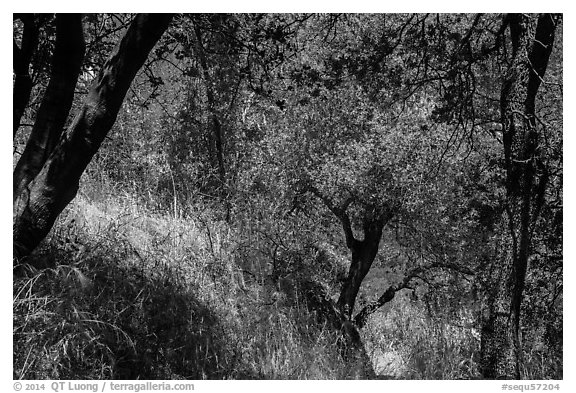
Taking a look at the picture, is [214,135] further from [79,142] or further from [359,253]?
[79,142]

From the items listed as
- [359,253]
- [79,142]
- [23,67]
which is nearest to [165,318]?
[79,142]

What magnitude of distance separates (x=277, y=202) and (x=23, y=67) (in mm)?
6992

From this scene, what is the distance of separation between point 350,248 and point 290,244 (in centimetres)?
195

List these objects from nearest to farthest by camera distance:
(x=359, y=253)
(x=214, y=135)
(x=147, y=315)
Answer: (x=147, y=315) → (x=214, y=135) → (x=359, y=253)

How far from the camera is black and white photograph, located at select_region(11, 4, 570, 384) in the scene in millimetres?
5059

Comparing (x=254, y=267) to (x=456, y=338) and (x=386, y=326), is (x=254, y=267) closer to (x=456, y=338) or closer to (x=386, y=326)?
(x=456, y=338)

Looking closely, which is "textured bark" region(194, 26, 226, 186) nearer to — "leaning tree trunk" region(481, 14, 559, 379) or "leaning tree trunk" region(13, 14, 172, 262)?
"leaning tree trunk" region(481, 14, 559, 379)

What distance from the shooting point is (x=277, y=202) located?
12242 mm

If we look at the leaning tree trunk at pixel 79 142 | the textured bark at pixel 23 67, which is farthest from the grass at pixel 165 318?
the textured bark at pixel 23 67

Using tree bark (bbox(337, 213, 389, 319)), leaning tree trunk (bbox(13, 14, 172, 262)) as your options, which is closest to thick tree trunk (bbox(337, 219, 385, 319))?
tree bark (bbox(337, 213, 389, 319))

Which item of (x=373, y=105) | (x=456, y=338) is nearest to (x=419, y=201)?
(x=373, y=105)

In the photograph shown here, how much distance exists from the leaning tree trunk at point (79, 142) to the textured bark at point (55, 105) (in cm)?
20

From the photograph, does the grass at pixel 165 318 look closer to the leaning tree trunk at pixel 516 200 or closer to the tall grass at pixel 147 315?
the tall grass at pixel 147 315

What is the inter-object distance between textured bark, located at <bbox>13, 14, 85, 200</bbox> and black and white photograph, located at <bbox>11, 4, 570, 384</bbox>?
0.6 inches
